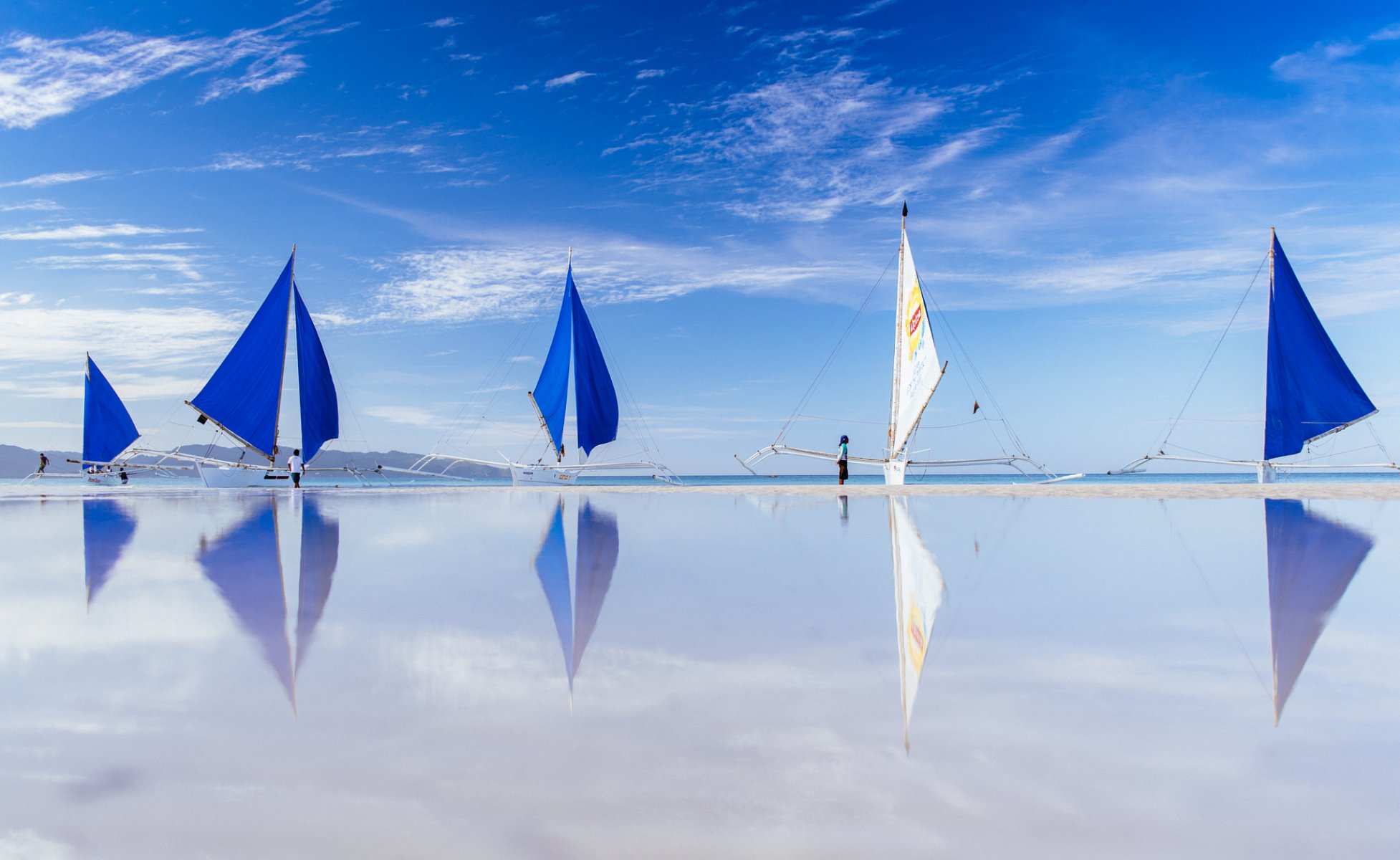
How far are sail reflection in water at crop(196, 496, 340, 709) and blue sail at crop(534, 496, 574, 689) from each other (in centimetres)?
130

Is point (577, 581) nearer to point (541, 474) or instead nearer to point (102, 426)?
point (541, 474)

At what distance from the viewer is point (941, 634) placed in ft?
15.2

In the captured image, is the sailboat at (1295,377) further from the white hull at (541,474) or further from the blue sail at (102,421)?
the blue sail at (102,421)

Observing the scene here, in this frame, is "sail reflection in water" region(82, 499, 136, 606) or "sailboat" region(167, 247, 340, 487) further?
"sailboat" region(167, 247, 340, 487)

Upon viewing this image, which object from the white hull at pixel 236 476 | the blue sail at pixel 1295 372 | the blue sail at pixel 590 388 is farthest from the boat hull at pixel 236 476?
the blue sail at pixel 1295 372

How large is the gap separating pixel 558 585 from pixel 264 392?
33775 millimetres

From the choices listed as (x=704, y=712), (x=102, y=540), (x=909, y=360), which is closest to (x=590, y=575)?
(x=704, y=712)

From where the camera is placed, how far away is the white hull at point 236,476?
1389 inches

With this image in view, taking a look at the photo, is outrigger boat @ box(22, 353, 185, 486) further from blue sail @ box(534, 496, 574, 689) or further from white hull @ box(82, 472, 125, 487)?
blue sail @ box(534, 496, 574, 689)

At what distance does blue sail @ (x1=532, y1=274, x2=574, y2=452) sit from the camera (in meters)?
35.8

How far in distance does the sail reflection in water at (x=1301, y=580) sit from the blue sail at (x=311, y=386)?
35.5 metres

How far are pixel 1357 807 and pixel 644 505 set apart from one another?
660 inches

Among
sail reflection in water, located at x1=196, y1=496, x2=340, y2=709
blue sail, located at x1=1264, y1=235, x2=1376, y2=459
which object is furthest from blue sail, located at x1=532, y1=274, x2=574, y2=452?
blue sail, located at x1=1264, y1=235, x2=1376, y2=459

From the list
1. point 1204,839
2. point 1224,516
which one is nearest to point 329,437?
point 1224,516
